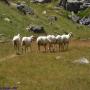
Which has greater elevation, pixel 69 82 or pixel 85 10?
pixel 69 82

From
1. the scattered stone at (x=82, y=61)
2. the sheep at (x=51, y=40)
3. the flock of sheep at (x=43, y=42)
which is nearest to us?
the scattered stone at (x=82, y=61)

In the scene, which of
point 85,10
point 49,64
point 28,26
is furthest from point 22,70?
point 85,10

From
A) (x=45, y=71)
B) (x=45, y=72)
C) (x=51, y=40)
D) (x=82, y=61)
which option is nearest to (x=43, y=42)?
(x=51, y=40)

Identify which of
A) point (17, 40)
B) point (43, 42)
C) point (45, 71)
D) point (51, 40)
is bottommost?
point (51, 40)

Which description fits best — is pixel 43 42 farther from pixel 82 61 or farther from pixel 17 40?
pixel 82 61

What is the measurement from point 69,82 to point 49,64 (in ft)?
29.0

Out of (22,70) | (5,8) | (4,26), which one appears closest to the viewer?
(22,70)

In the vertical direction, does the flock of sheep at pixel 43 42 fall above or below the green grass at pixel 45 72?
below

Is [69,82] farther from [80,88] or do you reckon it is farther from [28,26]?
[28,26]

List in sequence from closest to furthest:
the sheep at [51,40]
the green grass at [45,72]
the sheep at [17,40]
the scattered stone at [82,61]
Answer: the green grass at [45,72] < the scattered stone at [82,61] < the sheep at [17,40] < the sheep at [51,40]

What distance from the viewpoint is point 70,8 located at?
163 m

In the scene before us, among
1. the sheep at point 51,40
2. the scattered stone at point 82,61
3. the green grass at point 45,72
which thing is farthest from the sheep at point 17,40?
the scattered stone at point 82,61

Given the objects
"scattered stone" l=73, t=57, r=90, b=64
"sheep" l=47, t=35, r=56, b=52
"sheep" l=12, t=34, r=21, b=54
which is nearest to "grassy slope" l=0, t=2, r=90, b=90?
"scattered stone" l=73, t=57, r=90, b=64

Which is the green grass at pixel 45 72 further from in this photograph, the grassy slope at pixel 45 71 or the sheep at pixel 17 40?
the sheep at pixel 17 40
